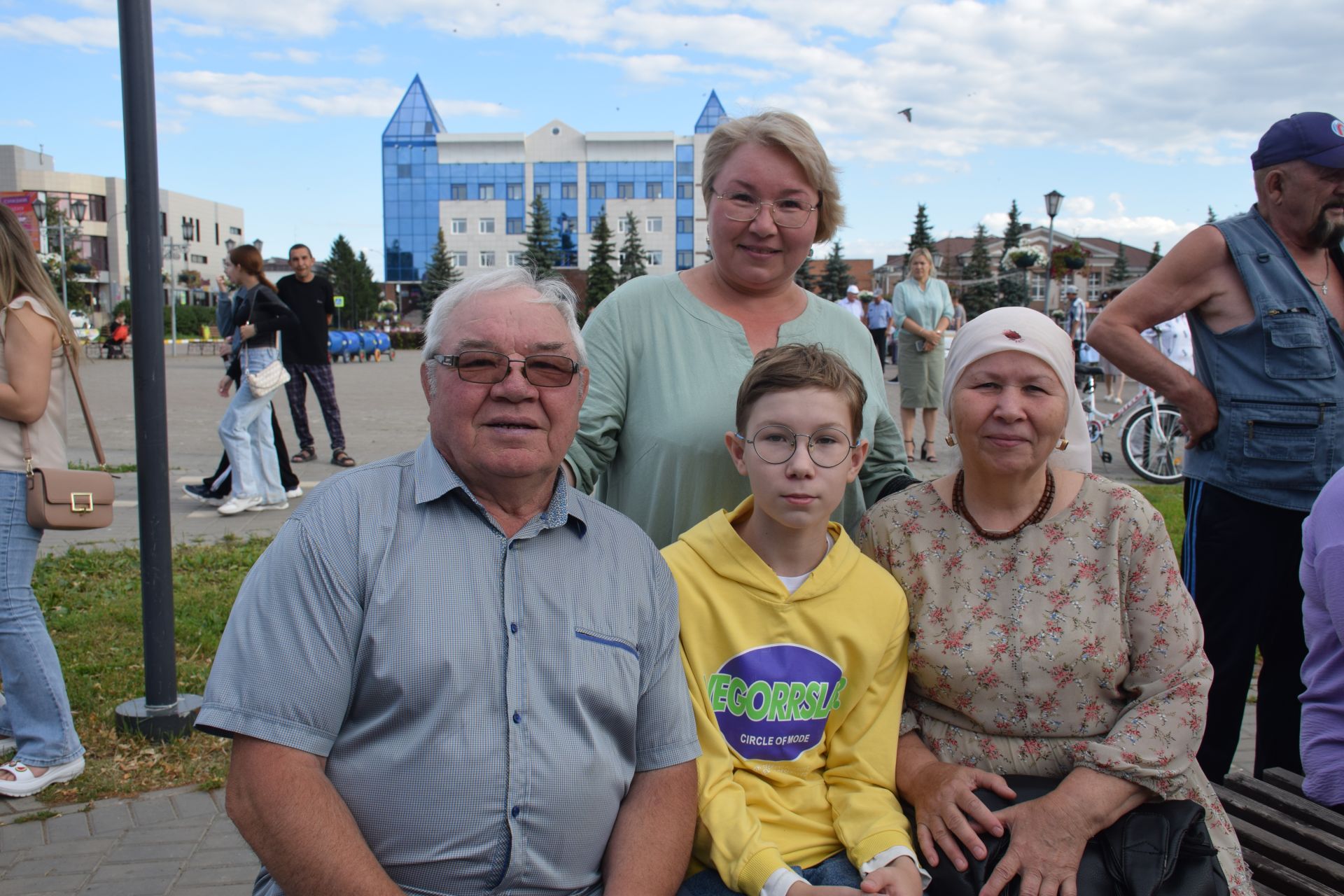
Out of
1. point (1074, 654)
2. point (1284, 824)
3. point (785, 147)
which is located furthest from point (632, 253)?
point (1074, 654)

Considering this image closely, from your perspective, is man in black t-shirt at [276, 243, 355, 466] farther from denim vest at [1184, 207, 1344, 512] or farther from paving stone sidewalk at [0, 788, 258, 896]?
denim vest at [1184, 207, 1344, 512]

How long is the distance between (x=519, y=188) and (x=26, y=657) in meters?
96.7

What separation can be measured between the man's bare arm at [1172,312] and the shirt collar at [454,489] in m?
2.31

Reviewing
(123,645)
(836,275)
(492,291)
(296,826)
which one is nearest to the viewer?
(296,826)

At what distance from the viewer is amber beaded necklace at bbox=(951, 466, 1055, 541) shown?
91.4 inches

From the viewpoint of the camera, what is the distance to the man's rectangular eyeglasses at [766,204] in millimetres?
2664

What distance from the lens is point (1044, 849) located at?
6.68ft

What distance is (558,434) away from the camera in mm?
2145

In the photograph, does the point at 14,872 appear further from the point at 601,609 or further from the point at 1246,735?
the point at 1246,735

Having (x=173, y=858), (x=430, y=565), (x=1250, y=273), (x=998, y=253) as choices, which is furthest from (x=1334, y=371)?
(x=998, y=253)

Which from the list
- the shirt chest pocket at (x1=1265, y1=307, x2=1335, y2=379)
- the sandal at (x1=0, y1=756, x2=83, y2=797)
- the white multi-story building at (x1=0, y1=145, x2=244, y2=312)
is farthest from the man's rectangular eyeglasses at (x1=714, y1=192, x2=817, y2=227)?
the white multi-story building at (x1=0, y1=145, x2=244, y2=312)

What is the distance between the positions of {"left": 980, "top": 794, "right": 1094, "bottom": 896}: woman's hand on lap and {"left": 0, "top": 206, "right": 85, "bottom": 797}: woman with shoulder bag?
137 inches

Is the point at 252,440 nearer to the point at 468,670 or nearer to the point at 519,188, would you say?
the point at 468,670

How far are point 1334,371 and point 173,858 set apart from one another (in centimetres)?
430
